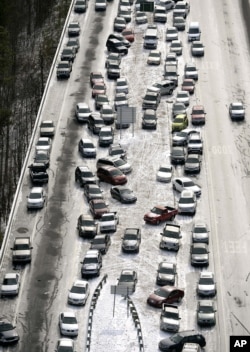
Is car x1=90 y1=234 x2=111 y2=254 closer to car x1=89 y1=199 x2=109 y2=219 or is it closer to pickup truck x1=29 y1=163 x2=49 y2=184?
car x1=89 y1=199 x2=109 y2=219

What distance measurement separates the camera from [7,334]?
15988 centimetres

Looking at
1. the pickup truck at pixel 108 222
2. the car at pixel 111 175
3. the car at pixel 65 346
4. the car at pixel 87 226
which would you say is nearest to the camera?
the car at pixel 65 346

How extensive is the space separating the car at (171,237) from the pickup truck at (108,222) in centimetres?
562

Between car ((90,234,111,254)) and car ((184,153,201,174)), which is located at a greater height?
car ((90,234,111,254))

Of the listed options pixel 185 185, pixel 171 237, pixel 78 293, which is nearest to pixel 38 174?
pixel 185 185

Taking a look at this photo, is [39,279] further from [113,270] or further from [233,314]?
[233,314]

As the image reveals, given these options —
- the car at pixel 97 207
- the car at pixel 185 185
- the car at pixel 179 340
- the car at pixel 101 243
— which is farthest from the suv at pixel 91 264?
the car at pixel 185 185

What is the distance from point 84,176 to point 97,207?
29.2ft

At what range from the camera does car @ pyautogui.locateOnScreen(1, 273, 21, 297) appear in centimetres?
16850

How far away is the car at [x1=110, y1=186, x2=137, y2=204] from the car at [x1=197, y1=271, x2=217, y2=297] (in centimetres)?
2098

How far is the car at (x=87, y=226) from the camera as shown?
589 ft

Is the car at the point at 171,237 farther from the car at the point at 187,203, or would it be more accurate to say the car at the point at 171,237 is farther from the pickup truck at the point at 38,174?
the pickup truck at the point at 38,174

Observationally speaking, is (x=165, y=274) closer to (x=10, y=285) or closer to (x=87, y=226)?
(x=87, y=226)

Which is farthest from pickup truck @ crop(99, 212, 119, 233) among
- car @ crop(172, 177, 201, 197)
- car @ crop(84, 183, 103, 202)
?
car @ crop(172, 177, 201, 197)
